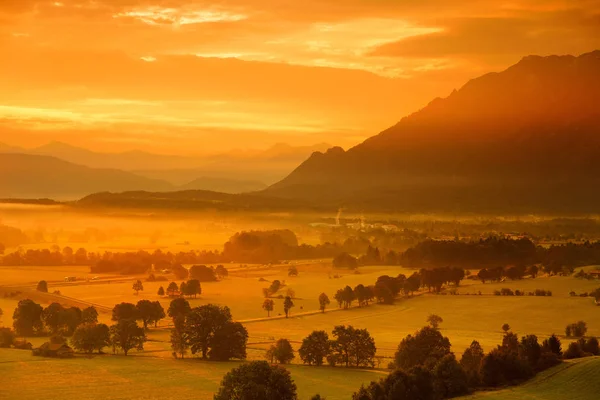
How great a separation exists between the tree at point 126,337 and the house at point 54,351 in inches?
136

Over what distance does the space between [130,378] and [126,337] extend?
34.8 feet

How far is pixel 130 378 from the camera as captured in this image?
53156 millimetres

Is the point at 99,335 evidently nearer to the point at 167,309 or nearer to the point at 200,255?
the point at 167,309

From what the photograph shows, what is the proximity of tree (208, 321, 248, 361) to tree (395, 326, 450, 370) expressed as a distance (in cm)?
1204

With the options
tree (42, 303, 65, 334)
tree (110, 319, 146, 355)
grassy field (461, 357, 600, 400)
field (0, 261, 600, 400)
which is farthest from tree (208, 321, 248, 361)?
grassy field (461, 357, 600, 400)

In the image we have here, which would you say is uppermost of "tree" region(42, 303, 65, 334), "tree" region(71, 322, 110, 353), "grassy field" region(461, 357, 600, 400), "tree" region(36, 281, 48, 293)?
"tree" region(36, 281, 48, 293)

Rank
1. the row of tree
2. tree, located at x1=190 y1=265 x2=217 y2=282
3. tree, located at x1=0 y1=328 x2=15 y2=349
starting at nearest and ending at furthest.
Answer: the row of tree, tree, located at x1=0 y1=328 x2=15 y2=349, tree, located at x1=190 y1=265 x2=217 y2=282

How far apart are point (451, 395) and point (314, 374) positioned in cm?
1113

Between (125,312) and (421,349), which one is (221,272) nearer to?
(125,312)

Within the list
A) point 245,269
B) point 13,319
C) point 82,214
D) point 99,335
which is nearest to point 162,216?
point 82,214

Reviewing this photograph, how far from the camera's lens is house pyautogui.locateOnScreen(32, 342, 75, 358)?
60438mm

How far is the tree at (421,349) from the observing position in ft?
182

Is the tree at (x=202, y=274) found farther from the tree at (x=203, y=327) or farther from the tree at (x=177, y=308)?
the tree at (x=203, y=327)

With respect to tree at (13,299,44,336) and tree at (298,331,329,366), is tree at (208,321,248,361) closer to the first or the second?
tree at (298,331,329,366)
